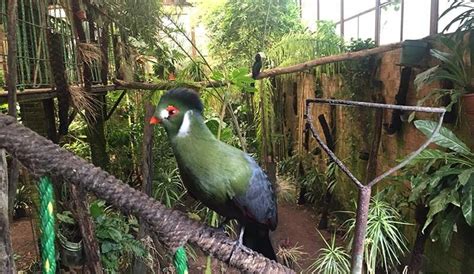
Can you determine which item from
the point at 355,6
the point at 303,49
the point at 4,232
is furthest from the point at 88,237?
the point at 355,6

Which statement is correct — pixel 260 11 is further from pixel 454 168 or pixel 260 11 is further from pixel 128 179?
pixel 454 168

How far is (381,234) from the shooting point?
3.31 m

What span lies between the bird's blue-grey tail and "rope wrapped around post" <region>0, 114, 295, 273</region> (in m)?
0.38

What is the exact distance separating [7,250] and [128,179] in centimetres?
489

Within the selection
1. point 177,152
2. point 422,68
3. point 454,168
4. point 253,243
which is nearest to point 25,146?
point 177,152

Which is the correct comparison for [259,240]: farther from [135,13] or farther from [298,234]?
[298,234]

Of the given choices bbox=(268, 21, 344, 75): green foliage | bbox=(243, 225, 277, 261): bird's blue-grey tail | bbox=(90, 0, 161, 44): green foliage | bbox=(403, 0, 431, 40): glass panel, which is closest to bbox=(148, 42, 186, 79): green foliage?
bbox=(90, 0, 161, 44): green foliage

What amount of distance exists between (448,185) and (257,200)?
1.99 metres

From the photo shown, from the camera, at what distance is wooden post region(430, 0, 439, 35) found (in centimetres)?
344

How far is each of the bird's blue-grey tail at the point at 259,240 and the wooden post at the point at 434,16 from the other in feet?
9.61

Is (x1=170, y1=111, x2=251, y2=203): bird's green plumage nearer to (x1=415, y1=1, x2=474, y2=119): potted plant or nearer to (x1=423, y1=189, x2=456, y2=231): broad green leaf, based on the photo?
(x1=423, y1=189, x2=456, y2=231): broad green leaf

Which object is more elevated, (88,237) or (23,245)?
(88,237)

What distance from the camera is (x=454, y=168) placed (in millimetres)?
2604

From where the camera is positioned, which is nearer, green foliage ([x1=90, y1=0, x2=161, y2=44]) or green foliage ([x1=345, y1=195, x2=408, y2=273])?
green foliage ([x1=345, y1=195, x2=408, y2=273])
